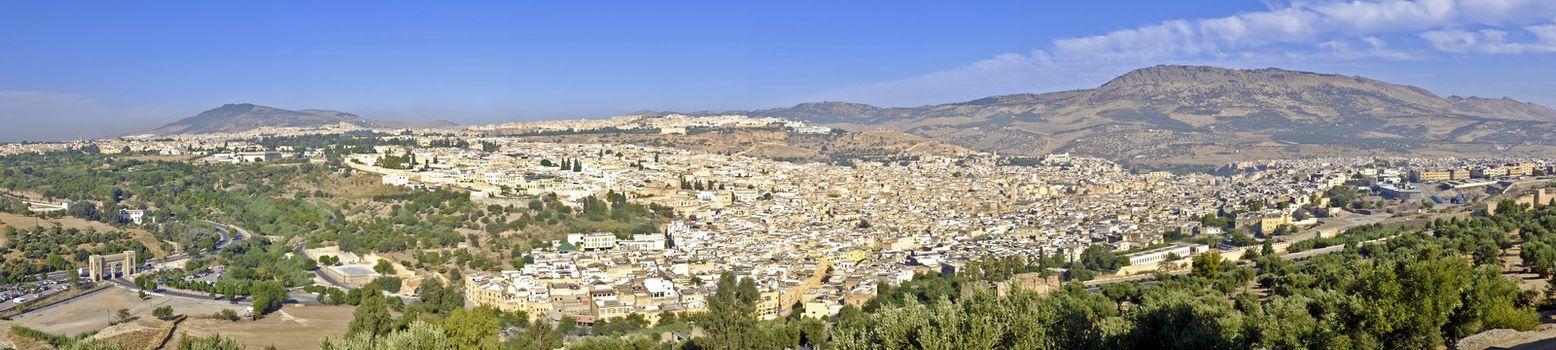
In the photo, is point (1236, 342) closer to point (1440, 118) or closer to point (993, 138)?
point (993, 138)

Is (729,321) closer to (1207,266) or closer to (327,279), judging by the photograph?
(1207,266)

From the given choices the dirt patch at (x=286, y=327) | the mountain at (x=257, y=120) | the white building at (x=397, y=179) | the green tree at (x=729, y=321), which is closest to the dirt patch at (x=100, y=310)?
the dirt patch at (x=286, y=327)

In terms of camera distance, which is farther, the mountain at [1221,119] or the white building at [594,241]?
the mountain at [1221,119]

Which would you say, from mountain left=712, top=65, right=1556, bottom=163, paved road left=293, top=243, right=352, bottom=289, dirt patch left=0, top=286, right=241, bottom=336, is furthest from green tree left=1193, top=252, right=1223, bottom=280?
mountain left=712, top=65, right=1556, bottom=163

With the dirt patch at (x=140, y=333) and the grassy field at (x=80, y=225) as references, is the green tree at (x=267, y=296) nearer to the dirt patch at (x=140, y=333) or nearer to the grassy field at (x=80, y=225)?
the dirt patch at (x=140, y=333)

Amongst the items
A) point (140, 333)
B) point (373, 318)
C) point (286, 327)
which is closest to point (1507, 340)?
point (373, 318)

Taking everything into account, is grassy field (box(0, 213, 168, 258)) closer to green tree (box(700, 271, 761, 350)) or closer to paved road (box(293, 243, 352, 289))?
paved road (box(293, 243, 352, 289))
